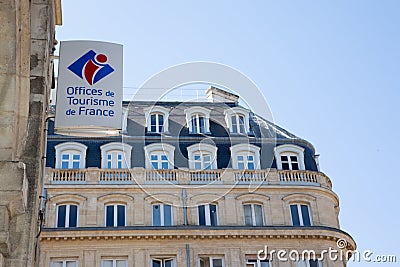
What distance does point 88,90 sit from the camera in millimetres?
13656

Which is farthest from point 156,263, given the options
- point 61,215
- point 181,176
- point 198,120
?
point 198,120

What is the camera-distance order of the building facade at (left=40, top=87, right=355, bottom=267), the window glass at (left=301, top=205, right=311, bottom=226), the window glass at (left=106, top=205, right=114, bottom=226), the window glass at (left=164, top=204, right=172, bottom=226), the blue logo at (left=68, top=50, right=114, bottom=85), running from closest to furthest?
the blue logo at (left=68, top=50, right=114, bottom=85)
the building facade at (left=40, top=87, right=355, bottom=267)
the window glass at (left=106, top=205, right=114, bottom=226)
the window glass at (left=164, top=204, right=172, bottom=226)
the window glass at (left=301, top=205, right=311, bottom=226)

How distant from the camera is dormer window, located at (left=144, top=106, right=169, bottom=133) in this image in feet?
122

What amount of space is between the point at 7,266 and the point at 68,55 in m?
5.37

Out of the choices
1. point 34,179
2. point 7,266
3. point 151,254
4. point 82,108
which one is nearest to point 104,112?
point 82,108

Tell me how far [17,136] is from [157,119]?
27130mm

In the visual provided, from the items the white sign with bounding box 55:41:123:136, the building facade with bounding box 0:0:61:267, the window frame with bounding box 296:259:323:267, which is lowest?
the building facade with bounding box 0:0:61:267

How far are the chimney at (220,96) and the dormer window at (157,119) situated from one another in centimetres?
638

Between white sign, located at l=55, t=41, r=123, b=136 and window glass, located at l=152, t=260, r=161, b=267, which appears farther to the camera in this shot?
window glass, located at l=152, t=260, r=161, b=267

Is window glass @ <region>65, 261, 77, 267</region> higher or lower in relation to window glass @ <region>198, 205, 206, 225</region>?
lower

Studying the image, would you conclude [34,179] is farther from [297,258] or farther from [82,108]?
[297,258]

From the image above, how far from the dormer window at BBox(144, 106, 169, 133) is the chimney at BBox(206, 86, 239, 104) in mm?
6383

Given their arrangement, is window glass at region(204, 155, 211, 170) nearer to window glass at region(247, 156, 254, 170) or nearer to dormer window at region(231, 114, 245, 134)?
window glass at region(247, 156, 254, 170)

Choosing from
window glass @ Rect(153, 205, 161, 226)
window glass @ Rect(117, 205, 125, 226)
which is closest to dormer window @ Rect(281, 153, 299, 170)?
window glass @ Rect(153, 205, 161, 226)
